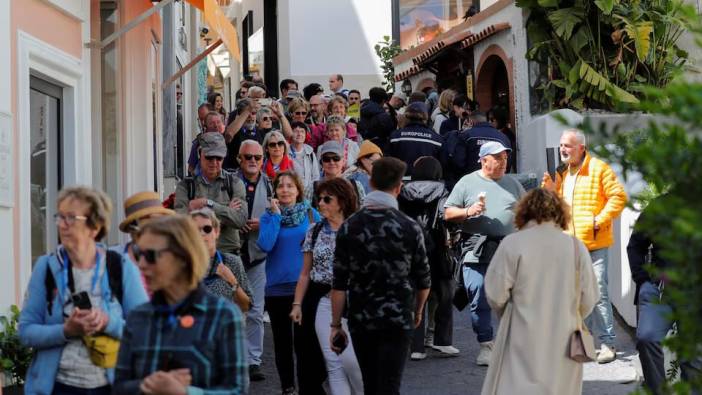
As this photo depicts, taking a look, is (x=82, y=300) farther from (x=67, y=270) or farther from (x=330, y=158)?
(x=330, y=158)

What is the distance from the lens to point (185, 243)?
15.3 feet

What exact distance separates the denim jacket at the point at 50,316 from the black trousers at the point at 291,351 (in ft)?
11.7

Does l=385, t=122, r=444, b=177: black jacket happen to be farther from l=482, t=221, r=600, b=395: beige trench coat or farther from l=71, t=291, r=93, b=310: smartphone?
l=71, t=291, r=93, b=310: smartphone

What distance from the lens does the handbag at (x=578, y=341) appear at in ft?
26.9

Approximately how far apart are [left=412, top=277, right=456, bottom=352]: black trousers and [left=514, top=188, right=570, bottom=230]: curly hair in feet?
11.7

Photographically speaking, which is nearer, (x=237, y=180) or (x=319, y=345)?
(x=319, y=345)

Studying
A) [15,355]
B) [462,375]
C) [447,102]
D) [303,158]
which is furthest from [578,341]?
[447,102]

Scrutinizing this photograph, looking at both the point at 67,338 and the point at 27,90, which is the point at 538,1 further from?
the point at 67,338

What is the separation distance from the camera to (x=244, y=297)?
8.02 m

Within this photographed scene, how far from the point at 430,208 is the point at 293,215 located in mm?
2021

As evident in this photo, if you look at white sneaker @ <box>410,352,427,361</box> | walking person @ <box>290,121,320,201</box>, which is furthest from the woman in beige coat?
walking person @ <box>290,121,320,201</box>

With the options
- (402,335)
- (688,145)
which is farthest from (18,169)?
(688,145)

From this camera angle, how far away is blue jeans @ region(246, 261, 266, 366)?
10.9m

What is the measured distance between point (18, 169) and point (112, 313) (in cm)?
392
